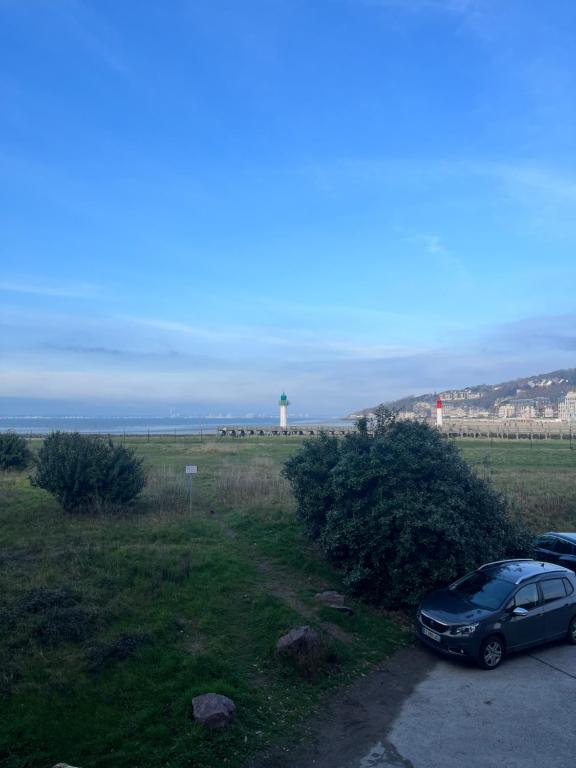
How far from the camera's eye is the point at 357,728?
6969 millimetres

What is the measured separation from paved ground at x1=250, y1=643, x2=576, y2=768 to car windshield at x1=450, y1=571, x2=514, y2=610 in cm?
100

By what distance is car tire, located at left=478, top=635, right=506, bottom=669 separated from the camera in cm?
881

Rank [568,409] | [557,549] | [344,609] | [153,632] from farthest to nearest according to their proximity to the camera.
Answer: [568,409] < [557,549] < [344,609] < [153,632]

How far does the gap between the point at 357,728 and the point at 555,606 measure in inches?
193

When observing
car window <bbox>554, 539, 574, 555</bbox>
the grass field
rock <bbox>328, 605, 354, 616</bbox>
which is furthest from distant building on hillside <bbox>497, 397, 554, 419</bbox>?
rock <bbox>328, 605, 354, 616</bbox>

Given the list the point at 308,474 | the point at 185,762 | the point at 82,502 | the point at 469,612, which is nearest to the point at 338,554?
the point at 308,474

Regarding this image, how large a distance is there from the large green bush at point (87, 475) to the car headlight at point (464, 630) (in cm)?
1197

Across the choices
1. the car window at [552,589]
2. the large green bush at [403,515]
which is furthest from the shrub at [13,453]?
the car window at [552,589]

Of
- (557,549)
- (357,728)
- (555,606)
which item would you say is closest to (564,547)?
(557,549)

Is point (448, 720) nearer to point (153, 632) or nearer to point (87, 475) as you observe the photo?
point (153, 632)

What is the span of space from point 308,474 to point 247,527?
3.47 metres

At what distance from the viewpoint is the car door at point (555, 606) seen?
9695mm

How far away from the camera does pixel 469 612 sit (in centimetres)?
927

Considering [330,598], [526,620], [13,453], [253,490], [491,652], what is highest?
[13,453]
